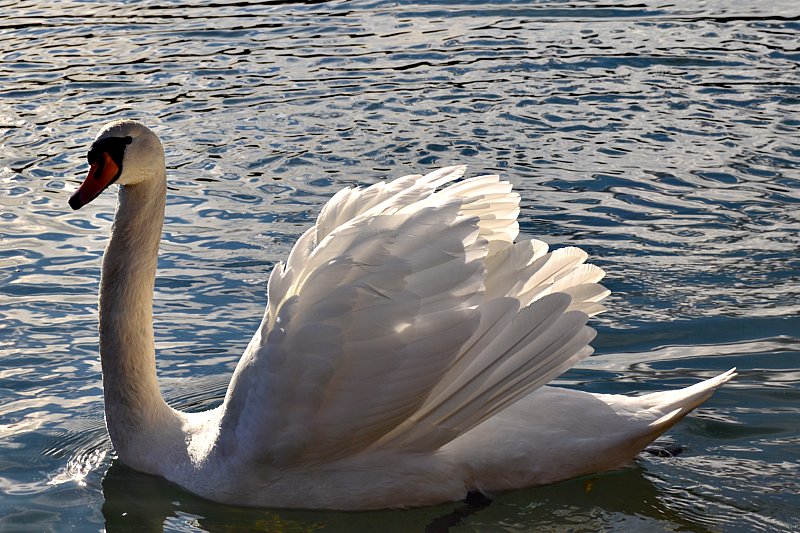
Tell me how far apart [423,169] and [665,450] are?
387 centimetres

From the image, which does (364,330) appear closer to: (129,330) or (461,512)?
(461,512)

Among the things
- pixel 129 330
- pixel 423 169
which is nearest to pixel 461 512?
pixel 129 330

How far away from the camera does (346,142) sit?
9680mm

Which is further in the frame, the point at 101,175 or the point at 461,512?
the point at 101,175

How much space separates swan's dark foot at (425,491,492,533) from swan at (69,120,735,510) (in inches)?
1.5

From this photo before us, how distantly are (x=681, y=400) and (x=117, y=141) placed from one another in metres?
2.45

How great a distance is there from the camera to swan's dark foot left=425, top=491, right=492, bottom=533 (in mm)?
5074

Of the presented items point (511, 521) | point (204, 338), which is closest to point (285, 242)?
point (204, 338)

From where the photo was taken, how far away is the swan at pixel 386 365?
480 cm

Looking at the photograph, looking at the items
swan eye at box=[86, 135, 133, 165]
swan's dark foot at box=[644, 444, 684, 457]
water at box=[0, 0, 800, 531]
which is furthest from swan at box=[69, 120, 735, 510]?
swan's dark foot at box=[644, 444, 684, 457]

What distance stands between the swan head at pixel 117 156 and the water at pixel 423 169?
124cm

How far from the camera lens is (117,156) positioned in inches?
208

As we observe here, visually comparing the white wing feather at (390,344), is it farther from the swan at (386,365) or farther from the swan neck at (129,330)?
the swan neck at (129,330)

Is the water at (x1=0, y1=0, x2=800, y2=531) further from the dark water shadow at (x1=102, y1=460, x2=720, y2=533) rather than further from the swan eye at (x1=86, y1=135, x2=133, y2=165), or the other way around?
the swan eye at (x1=86, y1=135, x2=133, y2=165)
